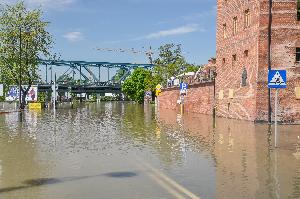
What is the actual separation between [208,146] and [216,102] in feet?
83.5

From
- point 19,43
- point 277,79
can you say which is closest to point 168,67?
point 19,43

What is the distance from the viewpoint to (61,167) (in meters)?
12.4

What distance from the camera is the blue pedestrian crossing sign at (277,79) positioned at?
16766mm

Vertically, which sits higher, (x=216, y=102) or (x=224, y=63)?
(x=224, y=63)

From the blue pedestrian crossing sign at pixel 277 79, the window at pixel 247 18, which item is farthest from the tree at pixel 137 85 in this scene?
the blue pedestrian crossing sign at pixel 277 79

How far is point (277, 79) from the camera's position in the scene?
16.8 meters

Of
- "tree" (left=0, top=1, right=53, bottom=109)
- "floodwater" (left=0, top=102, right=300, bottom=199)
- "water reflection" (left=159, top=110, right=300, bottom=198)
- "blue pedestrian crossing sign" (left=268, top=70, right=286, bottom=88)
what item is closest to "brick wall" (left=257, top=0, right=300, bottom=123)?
Answer: "water reflection" (left=159, top=110, right=300, bottom=198)

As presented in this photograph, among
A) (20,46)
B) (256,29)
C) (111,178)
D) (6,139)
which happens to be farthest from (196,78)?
(111,178)

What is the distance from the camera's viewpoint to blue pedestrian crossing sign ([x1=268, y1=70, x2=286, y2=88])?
16.8 metres

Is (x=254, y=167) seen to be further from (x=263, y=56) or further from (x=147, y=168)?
(x=263, y=56)

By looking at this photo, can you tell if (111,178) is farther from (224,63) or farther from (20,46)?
(20,46)

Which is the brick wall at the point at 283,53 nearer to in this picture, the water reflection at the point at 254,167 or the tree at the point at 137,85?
the water reflection at the point at 254,167

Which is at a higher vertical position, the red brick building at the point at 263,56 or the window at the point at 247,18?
the window at the point at 247,18

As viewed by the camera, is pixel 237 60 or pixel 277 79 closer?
pixel 277 79
